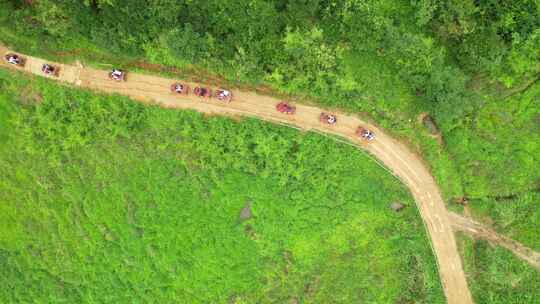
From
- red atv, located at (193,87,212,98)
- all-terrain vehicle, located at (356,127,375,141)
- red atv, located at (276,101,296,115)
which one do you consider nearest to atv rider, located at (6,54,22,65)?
red atv, located at (193,87,212,98)

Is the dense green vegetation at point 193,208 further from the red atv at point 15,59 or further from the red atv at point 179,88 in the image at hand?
the red atv at point 179,88

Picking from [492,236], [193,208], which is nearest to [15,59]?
[193,208]

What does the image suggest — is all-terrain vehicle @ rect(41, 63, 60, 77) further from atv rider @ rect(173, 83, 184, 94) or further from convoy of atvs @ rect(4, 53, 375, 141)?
atv rider @ rect(173, 83, 184, 94)

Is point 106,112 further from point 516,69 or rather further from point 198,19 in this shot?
point 516,69

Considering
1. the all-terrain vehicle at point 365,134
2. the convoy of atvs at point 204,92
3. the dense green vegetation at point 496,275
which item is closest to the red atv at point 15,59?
the convoy of atvs at point 204,92

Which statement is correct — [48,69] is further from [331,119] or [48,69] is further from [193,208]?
[331,119]
